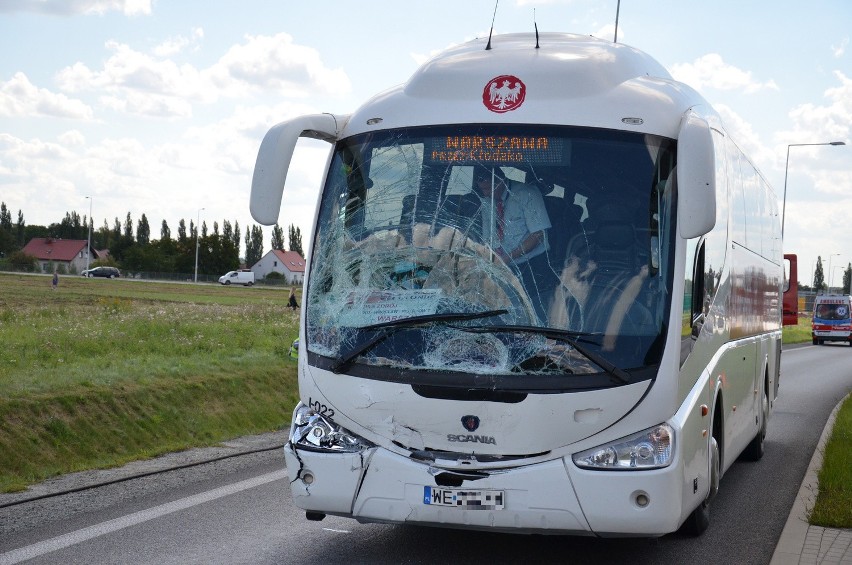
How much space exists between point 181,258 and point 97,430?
125042mm

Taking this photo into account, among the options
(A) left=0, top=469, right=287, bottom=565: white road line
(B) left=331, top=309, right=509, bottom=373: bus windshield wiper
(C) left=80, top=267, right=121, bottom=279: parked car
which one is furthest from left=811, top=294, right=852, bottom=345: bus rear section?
(C) left=80, top=267, right=121, bottom=279: parked car

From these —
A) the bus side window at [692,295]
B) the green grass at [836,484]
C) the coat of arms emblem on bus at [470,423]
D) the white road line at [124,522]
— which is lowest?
the white road line at [124,522]

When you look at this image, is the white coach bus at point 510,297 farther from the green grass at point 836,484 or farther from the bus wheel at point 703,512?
the green grass at point 836,484

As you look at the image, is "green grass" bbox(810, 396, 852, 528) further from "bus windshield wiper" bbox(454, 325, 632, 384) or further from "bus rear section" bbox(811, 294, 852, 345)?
"bus rear section" bbox(811, 294, 852, 345)

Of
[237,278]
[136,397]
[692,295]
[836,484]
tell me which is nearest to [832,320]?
[136,397]

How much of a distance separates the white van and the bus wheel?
109421 millimetres

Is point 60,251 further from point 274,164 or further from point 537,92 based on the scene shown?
point 537,92

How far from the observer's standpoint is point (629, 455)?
609 centimetres

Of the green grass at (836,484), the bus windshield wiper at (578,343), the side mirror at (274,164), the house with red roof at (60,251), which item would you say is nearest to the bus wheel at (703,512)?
the green grass at (836,484)

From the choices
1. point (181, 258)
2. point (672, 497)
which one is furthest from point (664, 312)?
point (181, 258)

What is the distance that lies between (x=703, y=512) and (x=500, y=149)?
2.95 meters

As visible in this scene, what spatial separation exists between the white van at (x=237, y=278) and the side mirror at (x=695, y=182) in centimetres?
11073

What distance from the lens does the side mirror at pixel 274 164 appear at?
6793mm

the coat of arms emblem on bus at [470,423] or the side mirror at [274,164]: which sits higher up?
the side mirror at [274,164]
